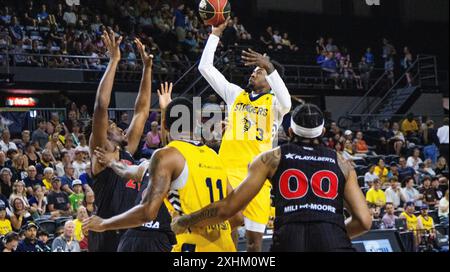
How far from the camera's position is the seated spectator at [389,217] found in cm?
1454

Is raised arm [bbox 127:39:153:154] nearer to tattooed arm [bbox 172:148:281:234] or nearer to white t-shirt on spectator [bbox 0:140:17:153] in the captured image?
tattooed arm [bbox 172:148:281:234]

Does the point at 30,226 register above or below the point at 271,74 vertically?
below

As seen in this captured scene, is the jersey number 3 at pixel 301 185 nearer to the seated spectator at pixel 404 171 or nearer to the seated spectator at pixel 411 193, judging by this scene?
the seated spectator at pixel 411 193

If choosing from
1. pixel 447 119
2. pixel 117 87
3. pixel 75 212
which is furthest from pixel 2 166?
pixel 447 119

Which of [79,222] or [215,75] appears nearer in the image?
[215,75]

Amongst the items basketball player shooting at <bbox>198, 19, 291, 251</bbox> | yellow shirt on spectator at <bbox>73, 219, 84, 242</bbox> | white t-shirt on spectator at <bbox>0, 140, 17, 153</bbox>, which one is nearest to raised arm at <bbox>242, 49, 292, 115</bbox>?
basketball player shooting at <bbox>198, 19, 291, 251</bbox>

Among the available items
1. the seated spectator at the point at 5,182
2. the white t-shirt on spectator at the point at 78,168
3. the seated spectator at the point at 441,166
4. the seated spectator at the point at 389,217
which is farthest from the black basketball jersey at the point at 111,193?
the seated spectator at the point at 441,166

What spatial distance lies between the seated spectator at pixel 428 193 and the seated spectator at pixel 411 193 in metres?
0.15

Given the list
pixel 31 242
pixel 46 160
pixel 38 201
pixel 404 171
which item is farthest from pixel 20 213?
pixel 404 171

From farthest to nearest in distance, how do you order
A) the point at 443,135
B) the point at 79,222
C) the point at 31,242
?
the point at 443,135 → the point at 79,222 → the point at 31,242

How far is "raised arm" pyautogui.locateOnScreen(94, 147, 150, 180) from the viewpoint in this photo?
6254 millimetres

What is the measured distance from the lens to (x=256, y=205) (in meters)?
7.54

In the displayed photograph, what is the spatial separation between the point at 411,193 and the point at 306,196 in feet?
37.7

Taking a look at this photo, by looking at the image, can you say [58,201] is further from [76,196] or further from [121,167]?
[121,167]
